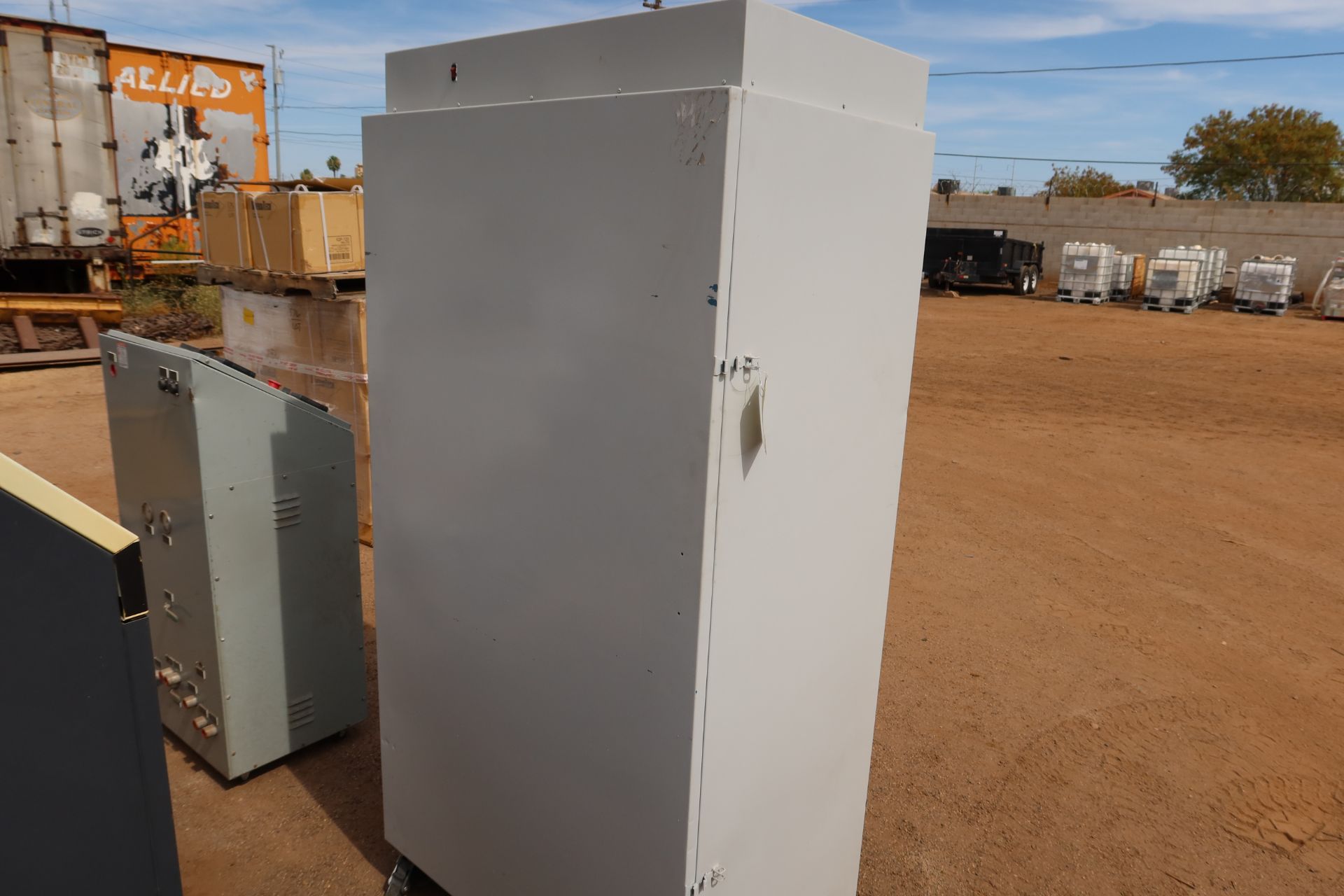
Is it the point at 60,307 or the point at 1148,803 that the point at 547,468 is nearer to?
the point at 1148,803

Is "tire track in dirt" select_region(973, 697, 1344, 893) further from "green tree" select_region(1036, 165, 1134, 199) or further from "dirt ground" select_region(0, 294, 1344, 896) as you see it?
"green tree" select_region(1036, 165, 1134, 199)

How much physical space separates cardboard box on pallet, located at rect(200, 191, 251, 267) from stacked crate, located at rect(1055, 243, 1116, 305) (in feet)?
64.8

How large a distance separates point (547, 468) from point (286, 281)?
3789 mm

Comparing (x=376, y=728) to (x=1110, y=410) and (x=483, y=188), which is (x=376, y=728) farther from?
(x=1110, y=410)

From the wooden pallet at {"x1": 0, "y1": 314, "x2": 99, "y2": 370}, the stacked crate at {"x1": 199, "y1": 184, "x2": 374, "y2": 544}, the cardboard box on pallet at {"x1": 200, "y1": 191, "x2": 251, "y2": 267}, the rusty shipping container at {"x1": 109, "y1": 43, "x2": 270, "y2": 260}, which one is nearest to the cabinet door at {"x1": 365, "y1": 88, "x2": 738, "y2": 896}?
the stacked crate at {"x1": 199, "y1": 184, "x2": 374, "y2": 544}

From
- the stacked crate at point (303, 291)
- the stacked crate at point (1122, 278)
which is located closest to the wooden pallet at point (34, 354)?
the stacked crate at point (303, 291)

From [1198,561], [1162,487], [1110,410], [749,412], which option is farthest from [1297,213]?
[749,412]

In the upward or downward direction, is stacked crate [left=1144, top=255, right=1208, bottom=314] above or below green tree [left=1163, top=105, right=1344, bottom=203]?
below

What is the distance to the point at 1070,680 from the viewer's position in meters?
4.27

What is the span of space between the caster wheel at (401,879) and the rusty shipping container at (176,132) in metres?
11.6

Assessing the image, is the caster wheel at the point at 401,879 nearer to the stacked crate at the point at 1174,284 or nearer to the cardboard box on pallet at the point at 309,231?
the cardboard box on pallet at the point at 309,231

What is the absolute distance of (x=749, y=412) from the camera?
1.76 metres

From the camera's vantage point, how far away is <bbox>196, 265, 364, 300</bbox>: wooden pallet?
4.99 m

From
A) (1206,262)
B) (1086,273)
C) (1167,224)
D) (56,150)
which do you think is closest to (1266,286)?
(1206,262)
